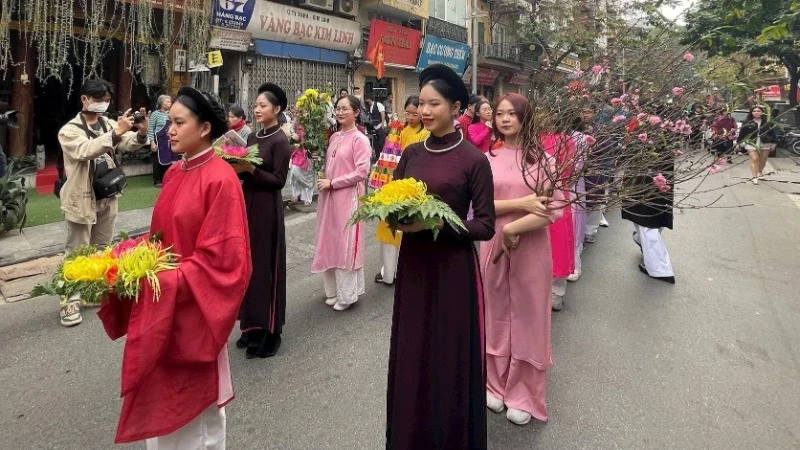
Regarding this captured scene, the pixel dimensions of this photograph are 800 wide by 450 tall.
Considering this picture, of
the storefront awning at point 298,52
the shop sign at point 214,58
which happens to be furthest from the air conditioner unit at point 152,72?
the storefront awning at point 298,52

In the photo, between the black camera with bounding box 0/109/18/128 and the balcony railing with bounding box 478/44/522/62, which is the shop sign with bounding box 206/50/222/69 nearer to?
the black camera with bounding box 0/109/18/128

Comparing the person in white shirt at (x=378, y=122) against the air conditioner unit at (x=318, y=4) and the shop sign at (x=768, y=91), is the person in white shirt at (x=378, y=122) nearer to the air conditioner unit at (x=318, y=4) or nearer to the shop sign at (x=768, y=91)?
the air conditioner unit at (x=318, y=4)

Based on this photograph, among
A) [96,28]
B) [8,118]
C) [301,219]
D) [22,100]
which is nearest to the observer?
[8,118]

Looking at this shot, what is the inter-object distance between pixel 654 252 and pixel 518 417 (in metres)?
3.52

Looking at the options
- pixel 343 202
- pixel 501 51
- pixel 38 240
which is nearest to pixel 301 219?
pixel 38 240

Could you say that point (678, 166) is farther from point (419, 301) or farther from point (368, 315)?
point (368, 315)

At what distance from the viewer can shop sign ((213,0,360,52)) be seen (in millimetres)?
11711

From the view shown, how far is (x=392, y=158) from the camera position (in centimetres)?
510

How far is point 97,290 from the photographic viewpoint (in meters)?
1.75

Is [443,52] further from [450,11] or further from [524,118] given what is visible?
[524,118]

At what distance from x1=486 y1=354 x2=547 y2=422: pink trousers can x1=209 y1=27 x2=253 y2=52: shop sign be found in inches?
421

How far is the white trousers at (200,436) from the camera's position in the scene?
2.06 metres

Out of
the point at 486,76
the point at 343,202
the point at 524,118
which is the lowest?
the point at 343,202

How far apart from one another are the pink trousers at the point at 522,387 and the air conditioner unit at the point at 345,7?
14540 millimetres
